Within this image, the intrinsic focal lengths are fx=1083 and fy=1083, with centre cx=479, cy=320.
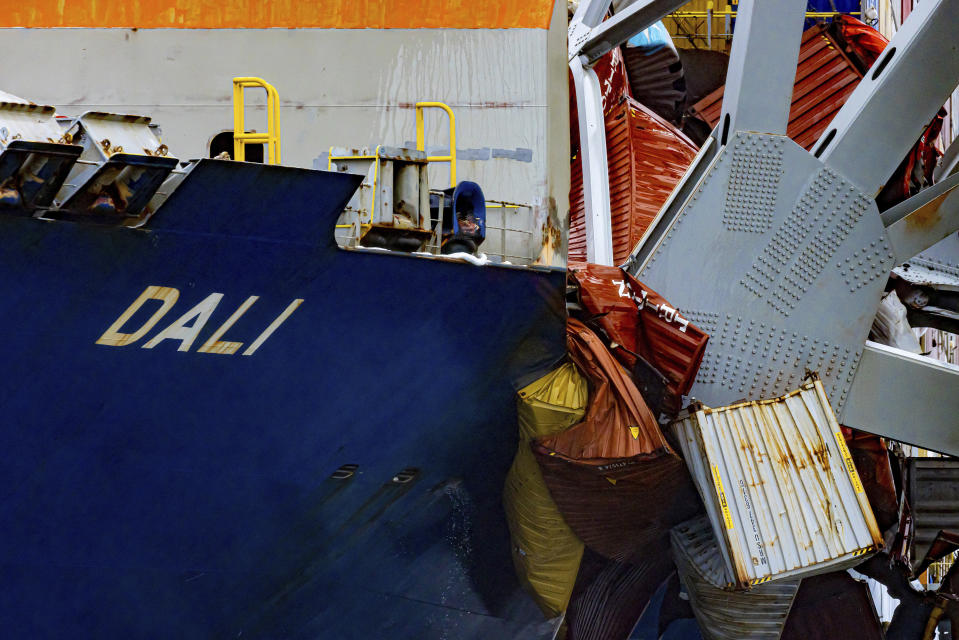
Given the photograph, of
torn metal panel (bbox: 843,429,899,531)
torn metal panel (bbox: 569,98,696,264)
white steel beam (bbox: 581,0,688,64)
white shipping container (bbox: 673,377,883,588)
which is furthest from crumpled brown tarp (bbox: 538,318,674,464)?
white steel beam (bbox: 581,0,688,64)

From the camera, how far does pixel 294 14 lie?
38.2 ft

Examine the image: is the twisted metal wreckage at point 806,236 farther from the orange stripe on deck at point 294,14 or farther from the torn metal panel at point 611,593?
the orange stripe on deck at point 294,14

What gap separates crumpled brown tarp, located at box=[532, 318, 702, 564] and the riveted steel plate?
5.05 feet

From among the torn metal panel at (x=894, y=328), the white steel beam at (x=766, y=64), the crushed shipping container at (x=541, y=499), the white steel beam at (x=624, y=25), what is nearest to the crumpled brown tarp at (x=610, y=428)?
the crushed shipping container at (x=541, y=499)

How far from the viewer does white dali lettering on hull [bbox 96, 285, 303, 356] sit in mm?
8469

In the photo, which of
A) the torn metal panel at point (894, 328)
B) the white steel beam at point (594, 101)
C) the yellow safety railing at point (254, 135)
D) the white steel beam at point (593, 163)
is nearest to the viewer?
the yellow safety railing at point (254, 135)

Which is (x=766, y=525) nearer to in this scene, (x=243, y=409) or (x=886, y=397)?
(x=886, y=397)

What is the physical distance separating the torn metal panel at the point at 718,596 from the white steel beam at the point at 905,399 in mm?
2164

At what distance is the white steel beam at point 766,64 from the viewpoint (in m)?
11.4

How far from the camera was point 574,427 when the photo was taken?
998 centimetres

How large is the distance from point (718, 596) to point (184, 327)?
19.4ft

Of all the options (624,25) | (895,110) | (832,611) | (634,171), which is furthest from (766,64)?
(832,611)

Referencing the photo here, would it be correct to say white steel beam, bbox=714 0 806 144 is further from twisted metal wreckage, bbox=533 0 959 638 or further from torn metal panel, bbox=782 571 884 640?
torn metal panel, bbox=782 571 884 640

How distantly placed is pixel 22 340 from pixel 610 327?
548cm
